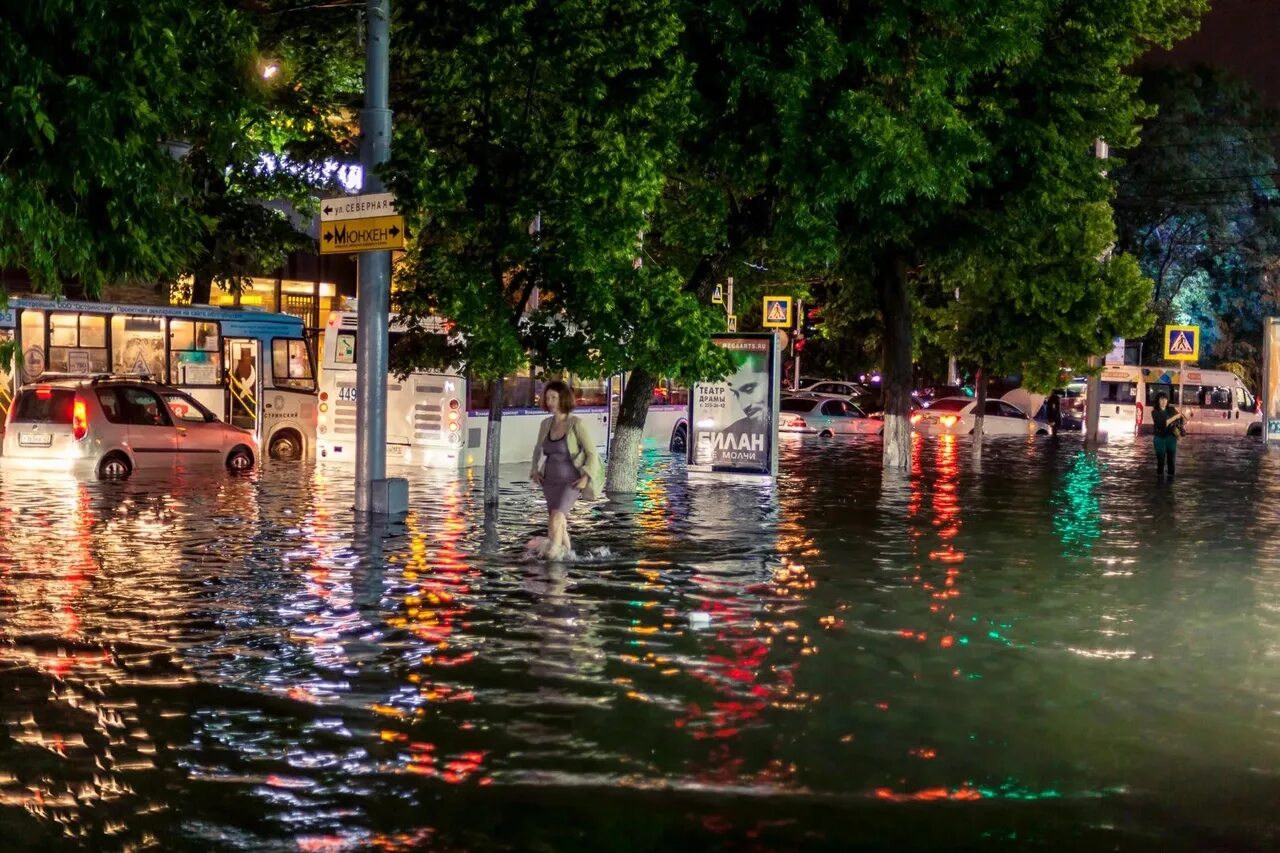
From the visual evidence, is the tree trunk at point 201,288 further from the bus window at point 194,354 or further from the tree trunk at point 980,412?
the tree trunk at point 980,412

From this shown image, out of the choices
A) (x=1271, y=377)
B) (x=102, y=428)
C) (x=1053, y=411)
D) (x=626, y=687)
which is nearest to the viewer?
(x=626, y=687)

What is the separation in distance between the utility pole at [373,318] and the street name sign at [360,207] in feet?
1.70

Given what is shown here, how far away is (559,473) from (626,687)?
5.39 m

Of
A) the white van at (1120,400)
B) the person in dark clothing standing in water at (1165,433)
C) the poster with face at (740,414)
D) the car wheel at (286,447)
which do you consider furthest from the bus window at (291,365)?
the white van at (1120,400)

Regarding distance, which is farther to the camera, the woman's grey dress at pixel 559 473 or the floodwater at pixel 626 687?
the woman's grey dress at pixel 559 473

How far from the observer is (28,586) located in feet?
42.1

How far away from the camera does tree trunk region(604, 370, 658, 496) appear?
23578 millimetres

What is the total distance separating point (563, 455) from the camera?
1437cm

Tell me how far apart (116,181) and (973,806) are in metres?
5.36

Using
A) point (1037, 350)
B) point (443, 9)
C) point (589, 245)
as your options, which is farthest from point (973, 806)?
point (1037, 350)

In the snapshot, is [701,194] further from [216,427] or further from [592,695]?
[592,695]

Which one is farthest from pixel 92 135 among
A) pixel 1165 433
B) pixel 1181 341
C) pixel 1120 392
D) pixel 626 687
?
pixel 1120 392

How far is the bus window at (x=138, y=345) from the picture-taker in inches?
1155

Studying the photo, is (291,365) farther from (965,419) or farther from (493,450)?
(965,419)
